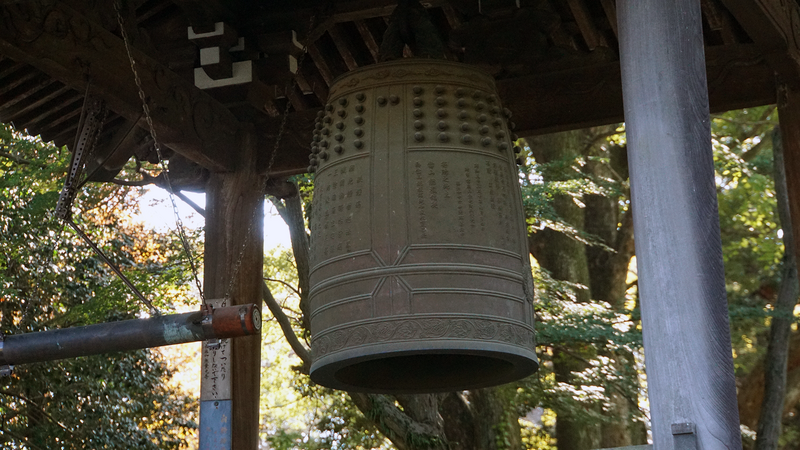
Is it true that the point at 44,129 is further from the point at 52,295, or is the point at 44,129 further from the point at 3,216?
the point at 52,295

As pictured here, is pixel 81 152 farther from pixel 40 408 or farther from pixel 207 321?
pixel 40 408

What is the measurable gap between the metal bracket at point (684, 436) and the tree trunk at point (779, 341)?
26.8 ft

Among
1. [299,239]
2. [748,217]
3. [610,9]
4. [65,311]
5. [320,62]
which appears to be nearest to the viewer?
[610,9]

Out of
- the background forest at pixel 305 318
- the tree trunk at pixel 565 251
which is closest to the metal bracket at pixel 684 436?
the background forest at pixel 305 318

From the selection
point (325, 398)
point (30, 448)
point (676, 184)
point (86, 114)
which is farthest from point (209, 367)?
point (325, 398)

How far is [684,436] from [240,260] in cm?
271

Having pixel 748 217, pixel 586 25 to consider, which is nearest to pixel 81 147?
pixel 586 25

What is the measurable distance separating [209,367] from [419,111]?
72.4 inches

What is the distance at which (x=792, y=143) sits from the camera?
13.3 ft

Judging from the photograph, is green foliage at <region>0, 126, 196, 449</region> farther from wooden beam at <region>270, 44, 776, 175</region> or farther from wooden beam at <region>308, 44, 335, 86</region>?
wooden beam at <region>270, 44, 776, 175</region>

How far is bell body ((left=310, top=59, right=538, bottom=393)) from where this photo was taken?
10.4 ft

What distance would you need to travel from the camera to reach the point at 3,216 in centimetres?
825

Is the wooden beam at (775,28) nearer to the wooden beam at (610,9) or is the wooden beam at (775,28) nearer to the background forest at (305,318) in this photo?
the wooden beam at (610,9)

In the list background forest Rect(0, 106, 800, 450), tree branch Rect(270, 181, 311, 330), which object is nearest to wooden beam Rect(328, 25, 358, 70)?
background forest Rect(0, 106, 800, 450)
